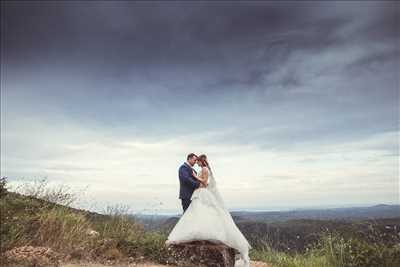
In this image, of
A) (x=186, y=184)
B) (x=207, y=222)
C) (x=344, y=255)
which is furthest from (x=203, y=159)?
(x=344, y=255)

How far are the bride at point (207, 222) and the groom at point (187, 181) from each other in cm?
12

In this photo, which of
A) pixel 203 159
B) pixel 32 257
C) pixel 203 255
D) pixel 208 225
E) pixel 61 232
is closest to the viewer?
pixel 32 257

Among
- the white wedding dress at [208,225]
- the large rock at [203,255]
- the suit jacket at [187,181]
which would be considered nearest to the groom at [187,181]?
the suit jacket at [187,181]

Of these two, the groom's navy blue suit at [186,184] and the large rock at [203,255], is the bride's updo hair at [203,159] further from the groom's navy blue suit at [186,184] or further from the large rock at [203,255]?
the large rock at [203,255]

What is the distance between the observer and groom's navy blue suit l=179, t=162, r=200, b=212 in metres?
12.1

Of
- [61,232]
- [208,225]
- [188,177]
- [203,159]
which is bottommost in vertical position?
[61,232]

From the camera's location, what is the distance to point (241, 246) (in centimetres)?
1170

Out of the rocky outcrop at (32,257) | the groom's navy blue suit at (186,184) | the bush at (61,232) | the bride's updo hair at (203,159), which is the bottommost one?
the rocky outcrop at (32,257)

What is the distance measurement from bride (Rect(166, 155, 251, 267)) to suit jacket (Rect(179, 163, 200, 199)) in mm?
114

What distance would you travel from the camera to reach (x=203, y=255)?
467 inches

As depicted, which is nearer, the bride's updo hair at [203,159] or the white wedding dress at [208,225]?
the white wedding dress at [208,225]

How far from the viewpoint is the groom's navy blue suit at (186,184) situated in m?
12.1

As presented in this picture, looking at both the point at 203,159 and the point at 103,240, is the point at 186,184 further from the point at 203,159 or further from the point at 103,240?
the point at 103,240

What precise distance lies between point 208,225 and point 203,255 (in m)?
0.91
